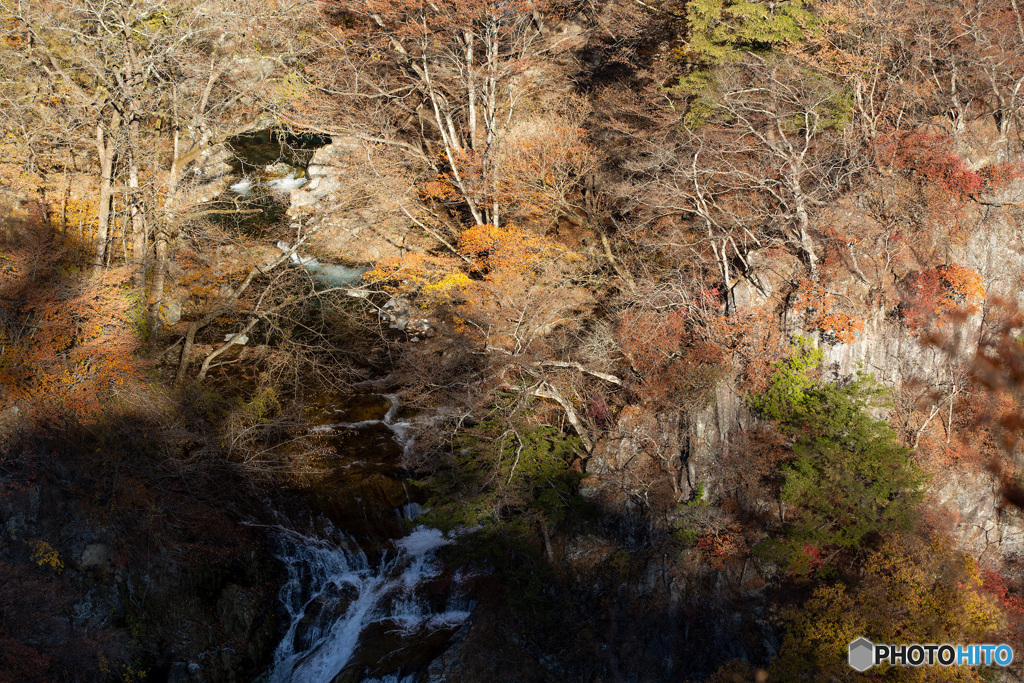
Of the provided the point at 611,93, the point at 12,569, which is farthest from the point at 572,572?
the point at 611,93

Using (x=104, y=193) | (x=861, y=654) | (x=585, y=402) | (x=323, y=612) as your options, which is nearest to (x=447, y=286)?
(x=585, y=402)

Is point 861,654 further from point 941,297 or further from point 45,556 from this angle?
point 45,556

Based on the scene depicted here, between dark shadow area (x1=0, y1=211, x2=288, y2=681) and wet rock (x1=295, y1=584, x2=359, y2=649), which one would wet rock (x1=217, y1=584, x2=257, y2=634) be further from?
wet rock (x1=295, y1=584, x2=359, y2=649)

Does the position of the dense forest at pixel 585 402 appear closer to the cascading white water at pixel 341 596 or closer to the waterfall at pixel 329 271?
the cascading white water at pixel 341 596

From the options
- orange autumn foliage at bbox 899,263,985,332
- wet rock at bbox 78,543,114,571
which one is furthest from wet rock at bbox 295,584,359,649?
orange autumn foliage at bbox 899,263,985,332

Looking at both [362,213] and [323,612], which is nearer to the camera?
[323,612]

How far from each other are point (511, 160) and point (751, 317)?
972cm

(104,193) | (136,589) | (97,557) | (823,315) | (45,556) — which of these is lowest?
(136,589)
